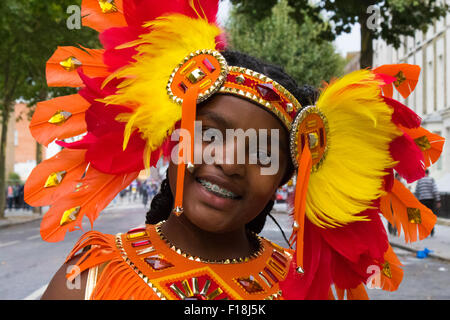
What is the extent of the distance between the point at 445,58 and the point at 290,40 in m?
8.65

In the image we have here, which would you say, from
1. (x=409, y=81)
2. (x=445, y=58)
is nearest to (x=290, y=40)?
(x=445, y=58)

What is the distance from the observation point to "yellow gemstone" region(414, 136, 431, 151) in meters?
1.79

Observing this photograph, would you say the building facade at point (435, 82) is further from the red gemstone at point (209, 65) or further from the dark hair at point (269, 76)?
the red gemstone at point (209, 65)

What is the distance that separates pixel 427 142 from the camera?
1801 millimetres

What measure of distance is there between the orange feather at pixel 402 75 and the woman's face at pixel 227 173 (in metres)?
0.53

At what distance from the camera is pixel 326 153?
5.46ft

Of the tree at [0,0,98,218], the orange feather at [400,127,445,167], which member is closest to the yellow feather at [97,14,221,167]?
the orange feather at [400,127,445,167]

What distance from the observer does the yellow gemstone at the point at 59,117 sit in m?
1.68

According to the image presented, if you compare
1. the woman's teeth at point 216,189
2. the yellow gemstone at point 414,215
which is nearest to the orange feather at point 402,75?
the yellow gemstone at point 414,215

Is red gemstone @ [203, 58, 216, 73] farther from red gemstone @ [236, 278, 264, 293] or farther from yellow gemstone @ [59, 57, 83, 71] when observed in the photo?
red gemstone @ [236, 278, 264, 293]

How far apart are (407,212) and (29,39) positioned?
617 inches

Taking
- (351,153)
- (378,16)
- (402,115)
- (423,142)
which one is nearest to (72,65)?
(351,153)

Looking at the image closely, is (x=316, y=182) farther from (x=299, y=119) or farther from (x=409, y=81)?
(x=409, y=81)

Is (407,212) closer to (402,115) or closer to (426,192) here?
(402,115)
